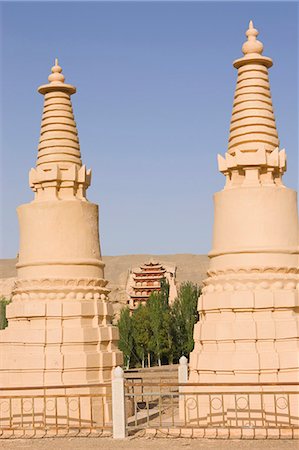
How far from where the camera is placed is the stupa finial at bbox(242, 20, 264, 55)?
1477 cm

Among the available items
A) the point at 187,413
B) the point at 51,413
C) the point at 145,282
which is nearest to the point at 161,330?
the point at 145,282

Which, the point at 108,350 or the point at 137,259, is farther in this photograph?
the point at 137,259

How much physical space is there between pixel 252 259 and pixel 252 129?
2.88 metres

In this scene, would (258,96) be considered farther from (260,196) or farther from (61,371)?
(61,371)

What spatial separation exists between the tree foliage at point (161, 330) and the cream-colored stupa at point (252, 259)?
83.4ft

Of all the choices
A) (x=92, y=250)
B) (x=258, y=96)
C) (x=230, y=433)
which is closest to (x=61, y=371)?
(x=92, y=250)

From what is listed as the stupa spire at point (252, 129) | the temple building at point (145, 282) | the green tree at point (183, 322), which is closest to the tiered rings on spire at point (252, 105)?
the stupa spire at point (252, 129)

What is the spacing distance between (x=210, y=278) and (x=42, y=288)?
155 inches

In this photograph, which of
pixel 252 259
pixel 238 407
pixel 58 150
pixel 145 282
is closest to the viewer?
pixel 238 407

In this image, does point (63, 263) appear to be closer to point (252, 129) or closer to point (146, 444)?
point (146, 444)

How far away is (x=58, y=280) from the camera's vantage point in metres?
15.3

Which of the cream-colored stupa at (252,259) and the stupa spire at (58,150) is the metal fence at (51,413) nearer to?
the cream-colored stupa at (252,259)

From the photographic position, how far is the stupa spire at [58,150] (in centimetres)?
1587

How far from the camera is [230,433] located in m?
12.3
